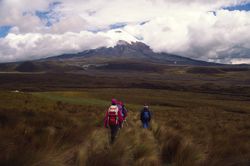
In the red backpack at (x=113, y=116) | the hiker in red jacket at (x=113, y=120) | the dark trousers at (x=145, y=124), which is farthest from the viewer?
the dark trousers at (x=145, y=124)

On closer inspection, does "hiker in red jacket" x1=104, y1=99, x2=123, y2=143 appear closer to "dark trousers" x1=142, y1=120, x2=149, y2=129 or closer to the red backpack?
the red backpack

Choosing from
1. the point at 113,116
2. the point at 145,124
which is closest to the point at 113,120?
the point at 113,116

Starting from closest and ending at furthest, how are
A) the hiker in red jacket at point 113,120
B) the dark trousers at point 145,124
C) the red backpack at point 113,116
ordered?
the hiker in red jacket at point 113,120, the red backpack at point 113,116, the dark trousers at point 145,124

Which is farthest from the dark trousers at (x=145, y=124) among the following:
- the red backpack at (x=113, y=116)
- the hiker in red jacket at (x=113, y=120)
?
the red backpack at (x=113, y=116)

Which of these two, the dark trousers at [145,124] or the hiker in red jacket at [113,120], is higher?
the hiker in red jacket at [113,120]

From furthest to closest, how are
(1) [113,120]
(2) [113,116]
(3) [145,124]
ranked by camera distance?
(3) [145,124] < (2) [113,116] < (1) [113,120]

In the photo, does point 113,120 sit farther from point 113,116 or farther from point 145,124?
point 145,124

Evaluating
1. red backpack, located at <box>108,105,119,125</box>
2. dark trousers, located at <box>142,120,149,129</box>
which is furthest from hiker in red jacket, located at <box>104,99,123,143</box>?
dark trousers, located at <box>142,120,149,129</box>

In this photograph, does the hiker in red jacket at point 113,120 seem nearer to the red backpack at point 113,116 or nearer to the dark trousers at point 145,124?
the red backpack at point 113,116

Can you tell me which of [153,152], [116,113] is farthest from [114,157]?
[116,113]

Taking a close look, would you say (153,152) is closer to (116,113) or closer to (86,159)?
(86,159)

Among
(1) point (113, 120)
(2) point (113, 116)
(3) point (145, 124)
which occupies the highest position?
(2) point (113, 116)

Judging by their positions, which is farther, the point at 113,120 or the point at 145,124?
the point at 145,124

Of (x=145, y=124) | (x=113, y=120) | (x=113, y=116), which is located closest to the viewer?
(x=113, y=120)
